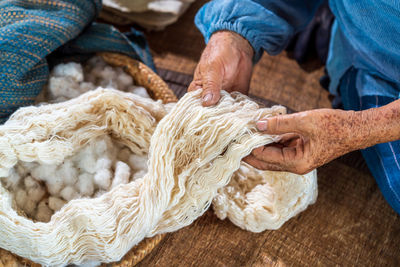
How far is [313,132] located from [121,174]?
433 millimetres

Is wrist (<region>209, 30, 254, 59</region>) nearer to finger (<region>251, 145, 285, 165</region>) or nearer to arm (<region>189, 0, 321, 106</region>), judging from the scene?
arm (<region>189, 0, 321, 106</region>)

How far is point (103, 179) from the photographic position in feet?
2.73

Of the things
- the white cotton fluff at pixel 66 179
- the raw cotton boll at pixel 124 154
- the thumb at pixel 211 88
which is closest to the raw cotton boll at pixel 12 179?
the white cotton fluff at pixel 66 179

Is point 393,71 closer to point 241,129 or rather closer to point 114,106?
point 241,129

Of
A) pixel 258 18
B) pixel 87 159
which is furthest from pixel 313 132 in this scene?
pixel 87 159

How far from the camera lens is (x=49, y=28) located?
94 cm

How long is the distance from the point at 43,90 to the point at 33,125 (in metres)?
0.24

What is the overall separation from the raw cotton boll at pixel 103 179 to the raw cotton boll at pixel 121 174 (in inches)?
0.6

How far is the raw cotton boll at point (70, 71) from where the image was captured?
0.99m

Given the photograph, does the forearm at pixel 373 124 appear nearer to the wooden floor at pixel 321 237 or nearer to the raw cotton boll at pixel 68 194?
the wooden floor at pixel 321 237

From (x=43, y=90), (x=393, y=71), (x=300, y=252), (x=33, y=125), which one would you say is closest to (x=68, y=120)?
(x=33, y=125)

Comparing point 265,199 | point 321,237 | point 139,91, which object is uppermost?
point 139,91

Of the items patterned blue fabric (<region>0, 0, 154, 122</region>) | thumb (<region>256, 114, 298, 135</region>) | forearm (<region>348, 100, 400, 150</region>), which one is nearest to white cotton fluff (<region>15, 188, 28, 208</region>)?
patterned blue fabric (<region>0, 0, 154, 122</region>)

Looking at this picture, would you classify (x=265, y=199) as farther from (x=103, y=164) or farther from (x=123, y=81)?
(x=123, y=81)
